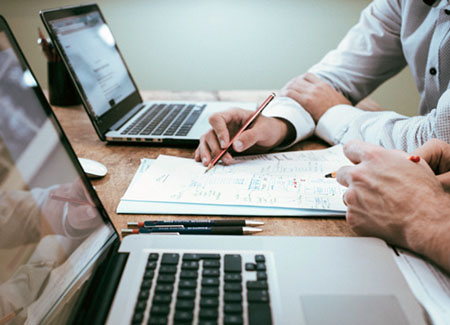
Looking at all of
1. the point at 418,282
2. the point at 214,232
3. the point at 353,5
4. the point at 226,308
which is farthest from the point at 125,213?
the point at 353,5

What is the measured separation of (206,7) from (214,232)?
5.72ft

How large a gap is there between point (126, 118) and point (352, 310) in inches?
30.9

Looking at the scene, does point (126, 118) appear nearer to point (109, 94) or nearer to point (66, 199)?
point (109, 94)

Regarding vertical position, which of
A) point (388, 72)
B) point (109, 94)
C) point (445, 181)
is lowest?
point (388, 72)

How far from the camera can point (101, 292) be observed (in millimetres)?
394

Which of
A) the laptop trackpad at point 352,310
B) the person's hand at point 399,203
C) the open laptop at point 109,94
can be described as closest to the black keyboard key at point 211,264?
the laptop trackpad at point 352,310

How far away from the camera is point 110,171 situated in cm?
73

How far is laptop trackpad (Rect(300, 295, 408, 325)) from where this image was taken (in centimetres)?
35

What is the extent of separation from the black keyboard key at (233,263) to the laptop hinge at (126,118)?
59 cm

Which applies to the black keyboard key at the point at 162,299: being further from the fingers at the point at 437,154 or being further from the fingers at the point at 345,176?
the fingers at the point at 437,154

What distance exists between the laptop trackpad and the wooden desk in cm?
15

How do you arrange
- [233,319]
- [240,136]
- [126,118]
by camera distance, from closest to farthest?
1. [233,319]
2. [240,136]
3. [126,118]

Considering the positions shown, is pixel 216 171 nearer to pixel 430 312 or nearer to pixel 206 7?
pixel 430 312

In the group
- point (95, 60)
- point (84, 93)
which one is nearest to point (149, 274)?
point (84, 93)
